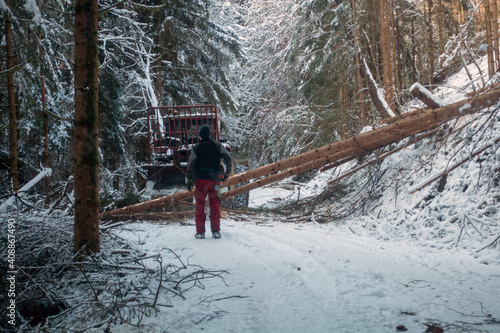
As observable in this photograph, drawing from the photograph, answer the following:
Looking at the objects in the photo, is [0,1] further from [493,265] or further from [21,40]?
[493,265]

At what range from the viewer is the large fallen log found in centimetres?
611

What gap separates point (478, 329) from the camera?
237 cm

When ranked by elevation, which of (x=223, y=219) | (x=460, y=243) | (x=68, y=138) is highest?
(x=68, y=138)

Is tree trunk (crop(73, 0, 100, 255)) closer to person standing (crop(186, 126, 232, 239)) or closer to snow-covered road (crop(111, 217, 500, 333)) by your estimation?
snow-covered road (crop(111, 217, 500, 333))

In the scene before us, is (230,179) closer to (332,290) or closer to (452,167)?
(452,167)

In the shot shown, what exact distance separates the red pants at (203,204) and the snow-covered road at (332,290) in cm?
77

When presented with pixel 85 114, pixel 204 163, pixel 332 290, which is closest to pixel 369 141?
pixel 204 163

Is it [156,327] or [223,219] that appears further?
[223,219]

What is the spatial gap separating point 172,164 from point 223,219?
2414mm

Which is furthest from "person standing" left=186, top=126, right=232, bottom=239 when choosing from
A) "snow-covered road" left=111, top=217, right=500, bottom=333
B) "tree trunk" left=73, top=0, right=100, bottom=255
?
"tree trunk" left=73, top=0, right=100, bottom=255

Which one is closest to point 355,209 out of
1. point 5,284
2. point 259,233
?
point 259,233

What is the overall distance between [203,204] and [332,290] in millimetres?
3494

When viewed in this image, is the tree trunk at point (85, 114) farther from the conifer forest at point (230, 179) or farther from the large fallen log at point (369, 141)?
the large fallen log at point (369, 141)

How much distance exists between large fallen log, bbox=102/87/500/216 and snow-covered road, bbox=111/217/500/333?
100 inches
